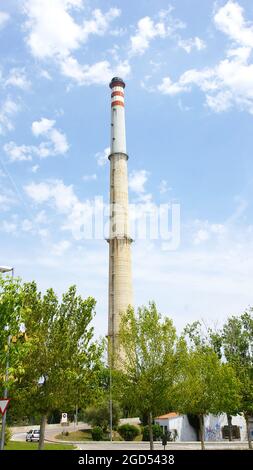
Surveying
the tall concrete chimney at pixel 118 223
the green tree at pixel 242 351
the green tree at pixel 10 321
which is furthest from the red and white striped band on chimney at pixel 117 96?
the green tree at pixel 10 321

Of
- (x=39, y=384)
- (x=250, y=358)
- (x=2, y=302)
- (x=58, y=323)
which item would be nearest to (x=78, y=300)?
(x=58, y=323)

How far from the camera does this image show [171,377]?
24562 mm

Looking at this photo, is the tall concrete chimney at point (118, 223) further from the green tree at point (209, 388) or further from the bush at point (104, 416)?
the green tree at point (209, 388)

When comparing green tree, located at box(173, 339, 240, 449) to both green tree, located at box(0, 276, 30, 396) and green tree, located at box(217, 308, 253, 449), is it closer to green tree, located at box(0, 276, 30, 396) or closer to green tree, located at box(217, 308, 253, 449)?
green tree, located at box(217, 308, 253, 449)

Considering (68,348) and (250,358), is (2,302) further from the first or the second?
(250,358)

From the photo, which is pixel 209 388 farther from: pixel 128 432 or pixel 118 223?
pixel 118 223

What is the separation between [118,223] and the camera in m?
72.0

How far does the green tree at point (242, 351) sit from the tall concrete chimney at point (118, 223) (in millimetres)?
21883

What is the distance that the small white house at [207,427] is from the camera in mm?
51219

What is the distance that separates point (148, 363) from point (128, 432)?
3358 cm

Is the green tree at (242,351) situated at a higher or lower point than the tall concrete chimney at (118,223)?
lower

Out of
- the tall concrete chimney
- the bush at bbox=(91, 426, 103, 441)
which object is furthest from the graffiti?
the tall concrete chimney

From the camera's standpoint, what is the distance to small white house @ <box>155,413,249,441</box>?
168 feet

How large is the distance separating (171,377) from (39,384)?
7.70 m
